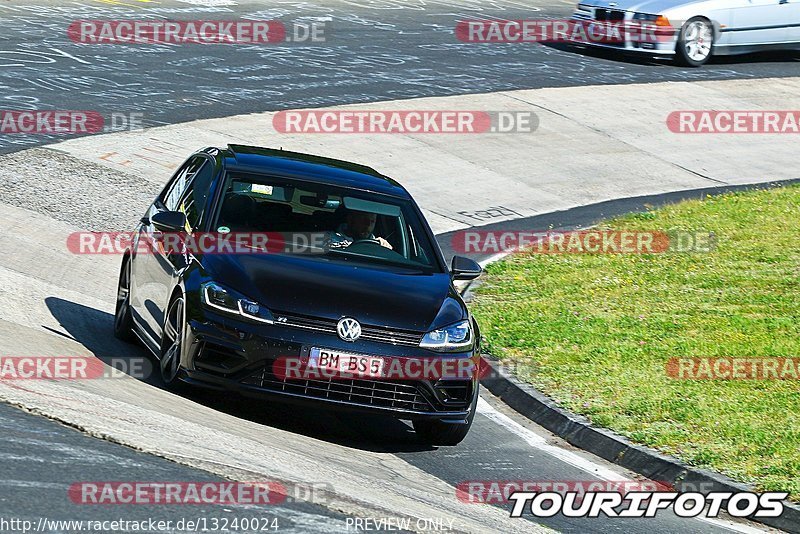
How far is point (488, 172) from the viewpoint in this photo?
61.0ft

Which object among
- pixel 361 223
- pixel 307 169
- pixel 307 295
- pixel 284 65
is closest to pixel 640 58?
pixel 284 65

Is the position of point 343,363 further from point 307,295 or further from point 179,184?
point 179,184

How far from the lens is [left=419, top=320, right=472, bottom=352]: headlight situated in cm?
838

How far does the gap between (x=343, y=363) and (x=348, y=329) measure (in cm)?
21

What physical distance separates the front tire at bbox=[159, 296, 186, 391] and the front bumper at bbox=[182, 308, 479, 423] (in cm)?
13

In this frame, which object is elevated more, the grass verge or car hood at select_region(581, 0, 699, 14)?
car hood at select_region(581, 0, 699, 14)

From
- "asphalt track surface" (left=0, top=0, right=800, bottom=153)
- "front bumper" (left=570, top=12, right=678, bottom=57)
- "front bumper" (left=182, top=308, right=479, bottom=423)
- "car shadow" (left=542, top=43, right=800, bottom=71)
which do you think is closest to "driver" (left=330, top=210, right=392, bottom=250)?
"front bumper" (left=182, top=308, right=479, bottom=423)

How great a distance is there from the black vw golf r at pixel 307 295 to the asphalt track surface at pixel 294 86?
1.31 feet

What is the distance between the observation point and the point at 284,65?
22.7m

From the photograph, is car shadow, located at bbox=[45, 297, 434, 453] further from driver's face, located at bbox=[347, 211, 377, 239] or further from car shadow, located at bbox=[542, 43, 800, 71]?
car shadow, located at bbox=[542, 43, 800, 71]

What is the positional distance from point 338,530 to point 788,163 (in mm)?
16483

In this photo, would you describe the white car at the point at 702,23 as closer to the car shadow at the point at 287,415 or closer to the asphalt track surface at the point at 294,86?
the asphalt track surface at the point at 294,86

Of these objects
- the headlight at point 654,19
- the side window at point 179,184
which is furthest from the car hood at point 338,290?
the headlight at point 654,19

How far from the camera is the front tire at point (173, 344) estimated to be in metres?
8.46
